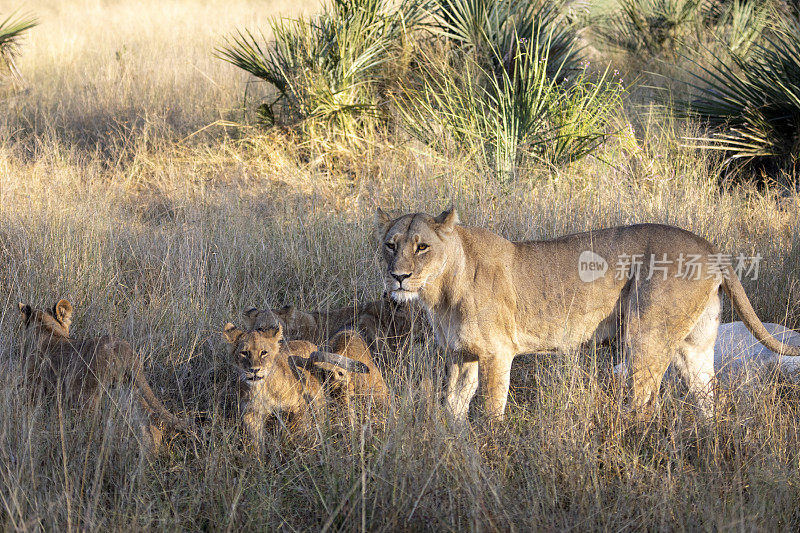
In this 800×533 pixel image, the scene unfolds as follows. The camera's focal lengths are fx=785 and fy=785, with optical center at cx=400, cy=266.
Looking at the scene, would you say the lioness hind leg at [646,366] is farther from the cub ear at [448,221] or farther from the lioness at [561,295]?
the cub ear at [448,221]

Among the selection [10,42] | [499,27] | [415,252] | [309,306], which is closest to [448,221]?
[415,252]

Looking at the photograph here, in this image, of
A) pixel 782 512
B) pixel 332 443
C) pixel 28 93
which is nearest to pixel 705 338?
pixel 782 512

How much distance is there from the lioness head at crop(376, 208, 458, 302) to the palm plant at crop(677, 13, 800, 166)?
18.5 ft

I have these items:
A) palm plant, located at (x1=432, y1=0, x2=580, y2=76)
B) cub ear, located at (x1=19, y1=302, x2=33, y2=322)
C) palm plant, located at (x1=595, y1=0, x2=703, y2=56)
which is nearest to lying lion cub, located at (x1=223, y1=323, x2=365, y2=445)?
cub ear, located at (x1=19, y1=302, x2=33, y2=322)

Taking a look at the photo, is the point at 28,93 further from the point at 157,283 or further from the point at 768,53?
the point at 768,53

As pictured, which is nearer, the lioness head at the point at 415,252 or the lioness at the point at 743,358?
the lioness head at the point at 415,252

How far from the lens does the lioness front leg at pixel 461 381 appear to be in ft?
15.8

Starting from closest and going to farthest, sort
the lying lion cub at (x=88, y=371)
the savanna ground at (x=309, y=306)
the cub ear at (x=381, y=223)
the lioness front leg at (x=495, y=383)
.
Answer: the savanna ground at (x=309, y=306), the lying lion cub at (x=88, y=371), the lioness front leg at (x=495, y=383), the cub ear at (x=381, y=223)

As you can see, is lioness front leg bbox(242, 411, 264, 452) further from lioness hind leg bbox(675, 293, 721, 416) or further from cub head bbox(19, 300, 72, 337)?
lioness hind leg bbox(675, 293, 721, 416)

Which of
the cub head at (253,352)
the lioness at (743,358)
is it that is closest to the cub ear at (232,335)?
the cub head at (253,352)

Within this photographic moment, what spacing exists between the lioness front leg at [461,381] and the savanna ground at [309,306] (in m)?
0.12

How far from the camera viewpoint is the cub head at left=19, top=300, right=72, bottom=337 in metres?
4.93

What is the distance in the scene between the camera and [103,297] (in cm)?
629

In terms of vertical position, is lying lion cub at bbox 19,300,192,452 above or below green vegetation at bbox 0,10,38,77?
below
